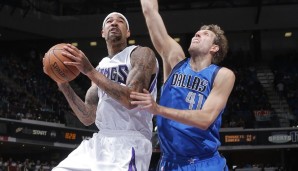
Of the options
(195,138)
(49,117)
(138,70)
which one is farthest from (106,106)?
(49,117)

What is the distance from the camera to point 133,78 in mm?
4121

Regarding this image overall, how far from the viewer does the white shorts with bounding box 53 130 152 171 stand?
421 centimetres

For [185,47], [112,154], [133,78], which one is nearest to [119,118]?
[112,154]

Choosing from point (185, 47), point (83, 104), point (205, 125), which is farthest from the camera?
point (185, 47)

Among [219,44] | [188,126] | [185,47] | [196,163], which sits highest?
[185,47]

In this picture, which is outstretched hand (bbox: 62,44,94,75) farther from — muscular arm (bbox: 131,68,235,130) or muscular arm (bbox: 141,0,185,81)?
muscular arm (bbox: 141,0,185,81)

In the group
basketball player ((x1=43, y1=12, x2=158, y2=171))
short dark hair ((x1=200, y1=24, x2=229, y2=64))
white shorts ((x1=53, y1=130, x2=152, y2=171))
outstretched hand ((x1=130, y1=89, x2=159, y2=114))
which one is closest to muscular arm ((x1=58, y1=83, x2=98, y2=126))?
basketball player ((x1=43, y1=12, x2=158, y2=171))

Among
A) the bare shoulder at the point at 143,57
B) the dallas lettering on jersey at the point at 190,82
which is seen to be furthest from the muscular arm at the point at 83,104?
the dallas lettering on jersey at the point at 190,82

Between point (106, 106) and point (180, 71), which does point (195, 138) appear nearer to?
point (180, 71)

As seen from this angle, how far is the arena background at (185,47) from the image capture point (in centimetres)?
2262

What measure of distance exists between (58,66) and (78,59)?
0.98 ft

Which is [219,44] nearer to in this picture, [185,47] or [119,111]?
[119,111]

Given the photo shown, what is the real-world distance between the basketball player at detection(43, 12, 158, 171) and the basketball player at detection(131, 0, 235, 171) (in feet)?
0.77

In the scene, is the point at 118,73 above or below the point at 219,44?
below
